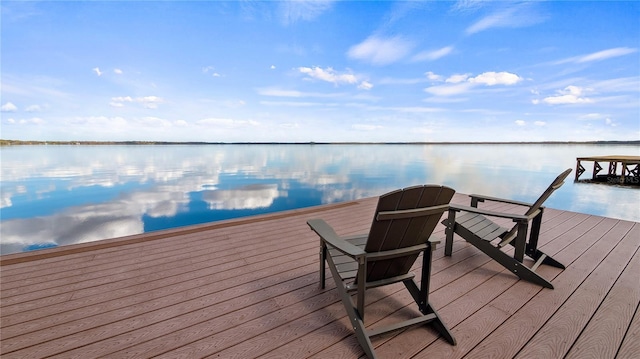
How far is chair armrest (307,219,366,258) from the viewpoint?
57.8 inches

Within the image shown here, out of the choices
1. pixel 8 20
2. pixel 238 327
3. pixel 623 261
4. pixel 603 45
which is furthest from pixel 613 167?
pixel 8 20

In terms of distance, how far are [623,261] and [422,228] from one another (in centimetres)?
274

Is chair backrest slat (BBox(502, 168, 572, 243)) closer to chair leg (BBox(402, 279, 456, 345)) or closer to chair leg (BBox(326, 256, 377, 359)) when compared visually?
chair leg (BBox(402, 279, 456, 345))

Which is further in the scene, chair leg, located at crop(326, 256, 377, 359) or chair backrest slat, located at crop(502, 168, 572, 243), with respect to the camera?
chair backrest slat, located at crop(502, 168, 572, 243)

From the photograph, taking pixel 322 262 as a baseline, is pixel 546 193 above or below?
above

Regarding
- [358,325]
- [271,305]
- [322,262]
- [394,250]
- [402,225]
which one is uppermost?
[402,225]

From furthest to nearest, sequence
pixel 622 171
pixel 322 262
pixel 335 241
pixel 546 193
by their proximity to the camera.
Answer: pixel 622 171, pixel 546 193, pixel 322 262, pixel 335 241

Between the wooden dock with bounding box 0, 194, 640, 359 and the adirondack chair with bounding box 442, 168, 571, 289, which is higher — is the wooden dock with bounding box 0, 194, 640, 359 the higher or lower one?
the lower one

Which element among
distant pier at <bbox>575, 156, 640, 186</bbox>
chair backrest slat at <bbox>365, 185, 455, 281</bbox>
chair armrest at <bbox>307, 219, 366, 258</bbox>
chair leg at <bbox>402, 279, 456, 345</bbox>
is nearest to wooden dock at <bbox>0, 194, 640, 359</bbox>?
chair leg at <bbox>402, 279, 456, 345</bbox>

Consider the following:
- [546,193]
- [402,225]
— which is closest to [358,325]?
[402,225]

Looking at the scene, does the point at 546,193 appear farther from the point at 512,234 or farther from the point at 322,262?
the point at 322,262

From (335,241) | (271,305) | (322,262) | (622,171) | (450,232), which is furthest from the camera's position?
(622,171)

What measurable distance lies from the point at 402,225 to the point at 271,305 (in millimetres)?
1140

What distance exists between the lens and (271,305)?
1924mm
